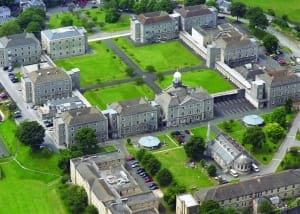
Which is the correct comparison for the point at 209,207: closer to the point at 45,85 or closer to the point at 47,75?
the point at 45,85

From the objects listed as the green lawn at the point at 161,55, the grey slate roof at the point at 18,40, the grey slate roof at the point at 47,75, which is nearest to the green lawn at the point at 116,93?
the grey slate roof at the point at 47,75

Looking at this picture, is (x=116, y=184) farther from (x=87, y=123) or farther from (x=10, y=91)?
(x=10, y=91)

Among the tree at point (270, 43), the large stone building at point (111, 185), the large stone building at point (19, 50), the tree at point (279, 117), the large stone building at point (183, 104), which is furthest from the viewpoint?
the tree at point (270, 43)

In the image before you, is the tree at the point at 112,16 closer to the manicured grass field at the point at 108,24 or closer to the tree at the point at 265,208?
the manicured grass field at the point at 108,24

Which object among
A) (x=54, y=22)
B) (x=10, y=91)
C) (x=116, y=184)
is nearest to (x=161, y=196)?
(x=116, y=184)

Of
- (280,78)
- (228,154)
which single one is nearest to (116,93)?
(280,78)
